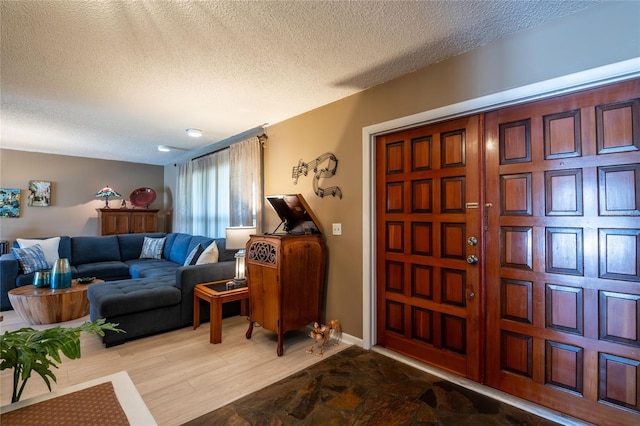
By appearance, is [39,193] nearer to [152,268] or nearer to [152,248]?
[152,248]

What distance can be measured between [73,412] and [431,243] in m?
2.16

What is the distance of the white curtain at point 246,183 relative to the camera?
3.72 meters

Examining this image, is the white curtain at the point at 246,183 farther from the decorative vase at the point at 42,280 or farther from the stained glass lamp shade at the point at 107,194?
the stained glass lamp shade at the point at 107,194

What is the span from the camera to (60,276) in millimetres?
3289

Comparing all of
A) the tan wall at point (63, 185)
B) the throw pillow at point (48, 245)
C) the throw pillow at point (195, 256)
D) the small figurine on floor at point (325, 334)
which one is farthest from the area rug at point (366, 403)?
the tan wall at point (63, 185)

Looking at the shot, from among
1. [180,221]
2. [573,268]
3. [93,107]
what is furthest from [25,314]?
[573,268]

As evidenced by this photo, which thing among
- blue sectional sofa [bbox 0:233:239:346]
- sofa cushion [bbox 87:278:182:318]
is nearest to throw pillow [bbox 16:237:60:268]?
blue sectional sofa [bbox 0:233:239:346]

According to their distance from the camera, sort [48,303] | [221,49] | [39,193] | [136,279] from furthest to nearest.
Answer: [39,193], [136,279], [48,303], [221,49]

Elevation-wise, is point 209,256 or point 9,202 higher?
point 9,202

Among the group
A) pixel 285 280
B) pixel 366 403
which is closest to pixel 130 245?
pixel 285 280

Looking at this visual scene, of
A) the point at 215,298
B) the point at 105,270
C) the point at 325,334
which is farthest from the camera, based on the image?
the point at 105,270

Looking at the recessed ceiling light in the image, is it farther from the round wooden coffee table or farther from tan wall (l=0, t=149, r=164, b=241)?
tan wall (l=0, t=149, r=164, b=241)

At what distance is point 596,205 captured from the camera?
1640mm

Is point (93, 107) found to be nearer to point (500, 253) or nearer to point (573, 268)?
point (500, 253)
